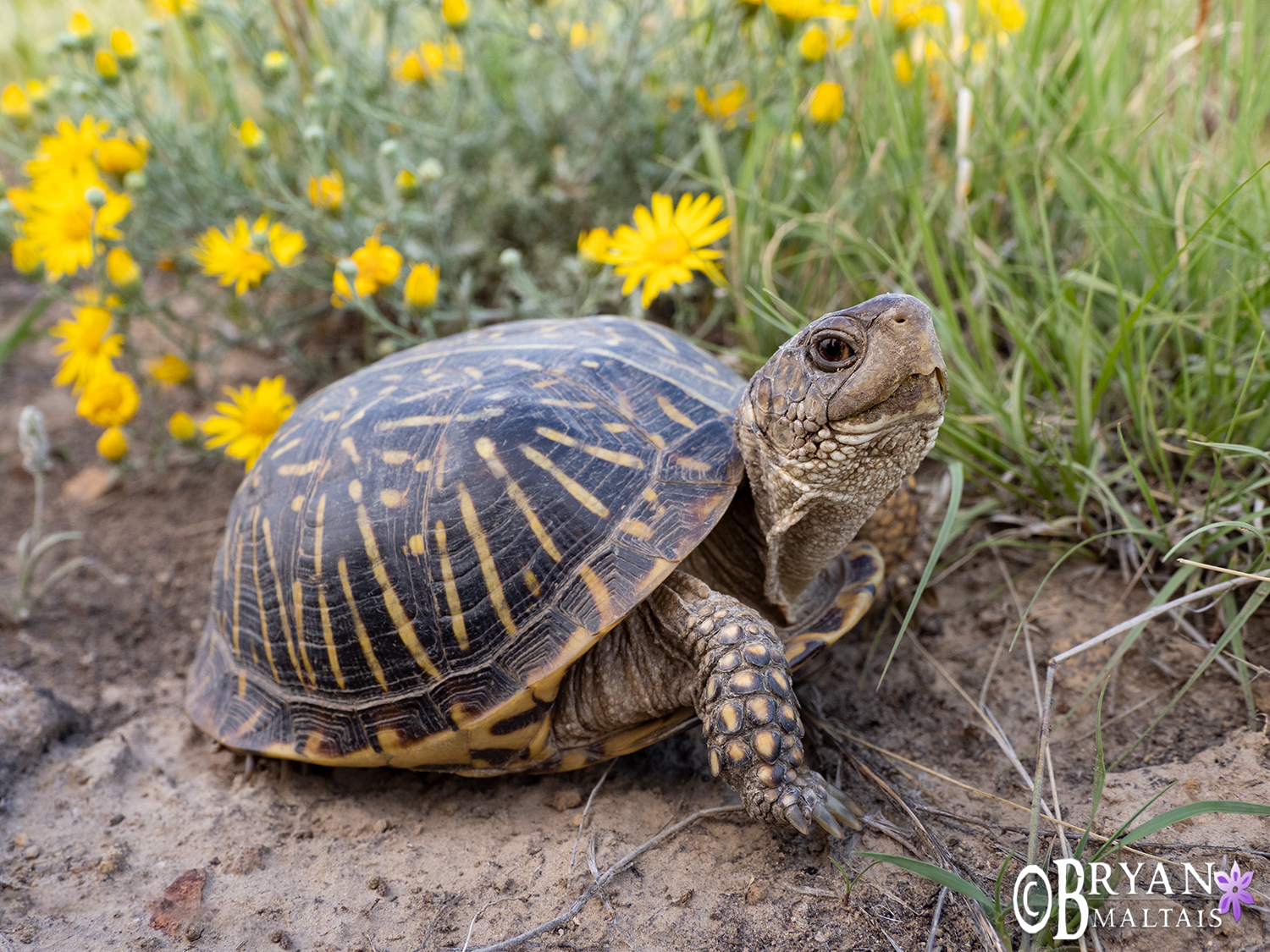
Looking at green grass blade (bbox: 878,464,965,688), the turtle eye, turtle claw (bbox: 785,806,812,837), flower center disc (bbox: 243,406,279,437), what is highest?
the turtle eye

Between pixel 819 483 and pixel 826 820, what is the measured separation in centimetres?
59

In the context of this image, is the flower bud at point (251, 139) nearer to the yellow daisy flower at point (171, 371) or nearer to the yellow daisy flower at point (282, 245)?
the yellow daisy flower at point (282, 245)

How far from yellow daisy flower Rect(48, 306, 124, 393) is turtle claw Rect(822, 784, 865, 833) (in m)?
2.40

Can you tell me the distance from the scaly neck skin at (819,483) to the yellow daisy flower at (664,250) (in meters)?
0.61

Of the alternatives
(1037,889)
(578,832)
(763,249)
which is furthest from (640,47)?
(1037,889)

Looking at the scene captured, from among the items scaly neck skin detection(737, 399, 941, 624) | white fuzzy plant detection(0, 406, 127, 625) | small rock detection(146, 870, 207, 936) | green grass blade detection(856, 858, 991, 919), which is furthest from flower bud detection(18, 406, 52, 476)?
green grass blade detection(856, 858, 991, 919)

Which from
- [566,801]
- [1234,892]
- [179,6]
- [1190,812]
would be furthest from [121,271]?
[1234,892]

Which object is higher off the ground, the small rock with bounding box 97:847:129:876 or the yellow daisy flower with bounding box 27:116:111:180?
the yellow daisy flower with bounding box 27:116:111:180

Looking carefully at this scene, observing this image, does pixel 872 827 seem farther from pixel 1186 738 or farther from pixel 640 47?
pixel 640 47

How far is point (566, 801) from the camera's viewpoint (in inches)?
68.9

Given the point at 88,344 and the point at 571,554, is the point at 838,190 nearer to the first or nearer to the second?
the point at 571,554

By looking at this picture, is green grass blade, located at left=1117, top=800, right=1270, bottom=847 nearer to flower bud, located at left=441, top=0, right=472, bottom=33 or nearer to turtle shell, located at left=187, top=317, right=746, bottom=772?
turtle shell, located at left=187, top=317, right=746, bottom=772

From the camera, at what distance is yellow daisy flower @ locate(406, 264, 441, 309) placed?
90.2 inches

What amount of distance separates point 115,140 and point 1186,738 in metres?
3.22
